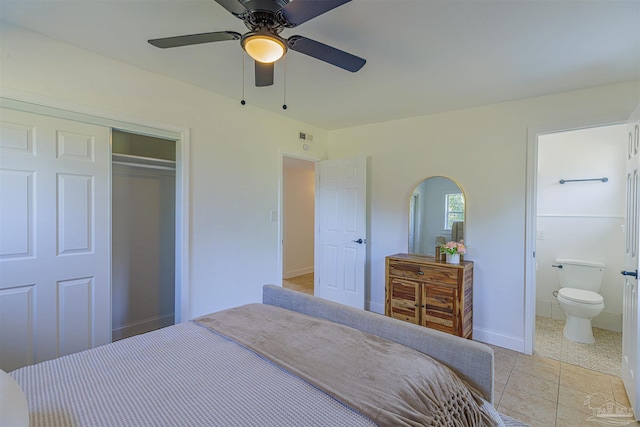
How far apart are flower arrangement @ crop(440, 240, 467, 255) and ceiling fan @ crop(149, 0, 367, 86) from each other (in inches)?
80.7

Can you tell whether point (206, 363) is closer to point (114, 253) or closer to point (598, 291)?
point (114, 253)

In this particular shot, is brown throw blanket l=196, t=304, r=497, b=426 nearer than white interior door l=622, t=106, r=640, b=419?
Yes

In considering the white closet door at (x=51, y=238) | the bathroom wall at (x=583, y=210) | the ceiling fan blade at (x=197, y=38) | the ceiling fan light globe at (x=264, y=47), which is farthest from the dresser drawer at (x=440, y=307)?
the white closet door at (x=51, y=238)

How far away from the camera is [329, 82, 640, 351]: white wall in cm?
266

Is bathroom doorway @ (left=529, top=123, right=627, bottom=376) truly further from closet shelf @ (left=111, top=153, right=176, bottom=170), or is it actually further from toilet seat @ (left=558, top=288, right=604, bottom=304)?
closet shelf @ (left=111, top=153, right=176, bottom=170)

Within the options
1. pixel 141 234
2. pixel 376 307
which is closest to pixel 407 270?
pixel 376 307

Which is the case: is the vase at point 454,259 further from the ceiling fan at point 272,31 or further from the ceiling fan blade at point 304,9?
the ceiling fan blade at point 304,9

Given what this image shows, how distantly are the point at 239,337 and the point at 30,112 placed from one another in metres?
2.00

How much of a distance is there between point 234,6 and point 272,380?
1.53 meters

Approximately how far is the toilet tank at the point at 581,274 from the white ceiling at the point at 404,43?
1.92 meters

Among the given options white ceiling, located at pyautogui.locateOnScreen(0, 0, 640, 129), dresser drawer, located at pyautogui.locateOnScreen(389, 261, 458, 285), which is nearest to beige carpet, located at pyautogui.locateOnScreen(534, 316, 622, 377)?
dresser drawer, located at pyautogui.locateOnScreen(389, 261, 458, 285)

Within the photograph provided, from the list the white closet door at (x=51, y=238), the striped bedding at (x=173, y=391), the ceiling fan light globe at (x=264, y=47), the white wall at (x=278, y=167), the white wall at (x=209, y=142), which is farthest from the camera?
the white wall at (x=278, y=167)

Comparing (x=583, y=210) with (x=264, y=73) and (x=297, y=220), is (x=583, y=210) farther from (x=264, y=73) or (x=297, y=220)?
(x=297, y=220)
